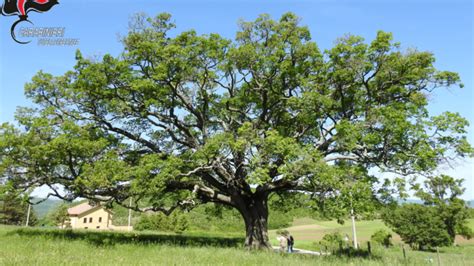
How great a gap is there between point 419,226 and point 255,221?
2991cm

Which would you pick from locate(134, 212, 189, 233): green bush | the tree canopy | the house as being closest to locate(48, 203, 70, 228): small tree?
the house

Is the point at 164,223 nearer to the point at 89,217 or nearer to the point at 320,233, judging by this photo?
the point at 320,233

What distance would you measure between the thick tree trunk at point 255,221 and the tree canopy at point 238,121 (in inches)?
2.8

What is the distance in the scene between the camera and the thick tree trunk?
62.0 ft

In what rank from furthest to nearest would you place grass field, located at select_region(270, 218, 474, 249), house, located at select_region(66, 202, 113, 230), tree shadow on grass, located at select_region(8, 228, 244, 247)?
house, located at select_region(66, 202, 113, 230) < grass field, located at select_region(270, 218, 474, 249) < tree shadow on grass, located at select_region(8, 228, 244, 247)

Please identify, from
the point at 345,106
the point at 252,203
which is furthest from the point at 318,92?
the point at 252,203

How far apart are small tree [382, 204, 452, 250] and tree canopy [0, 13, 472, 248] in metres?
24.6

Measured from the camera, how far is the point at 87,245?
51.4 ft

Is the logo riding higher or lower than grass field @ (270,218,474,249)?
higher

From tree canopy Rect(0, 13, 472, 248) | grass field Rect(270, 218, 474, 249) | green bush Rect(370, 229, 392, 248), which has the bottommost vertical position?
grass field Rect(270, 218, 474, 249)

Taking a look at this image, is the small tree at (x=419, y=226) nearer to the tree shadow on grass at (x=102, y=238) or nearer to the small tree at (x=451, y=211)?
the small tree at (x=451, y=211)

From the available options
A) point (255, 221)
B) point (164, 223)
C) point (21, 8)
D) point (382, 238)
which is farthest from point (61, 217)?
point (21, 8)

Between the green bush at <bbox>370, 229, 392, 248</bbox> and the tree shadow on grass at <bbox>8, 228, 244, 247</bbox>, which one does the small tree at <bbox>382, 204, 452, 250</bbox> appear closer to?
the green bush at <bbox>370, 229, 392, 248</bbox>

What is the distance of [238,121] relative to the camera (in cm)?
1984
